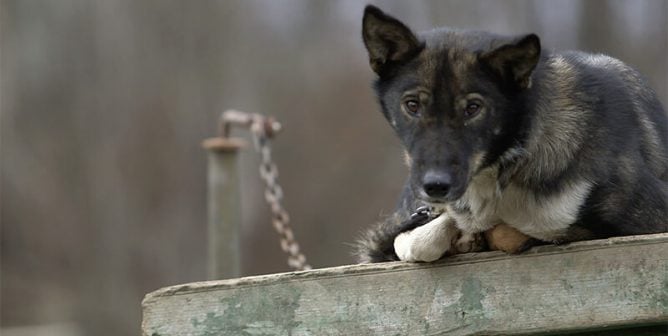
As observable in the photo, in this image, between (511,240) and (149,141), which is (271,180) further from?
(149,141)

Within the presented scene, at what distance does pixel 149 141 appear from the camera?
17672mm

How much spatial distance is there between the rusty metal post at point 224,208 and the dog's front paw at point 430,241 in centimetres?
271

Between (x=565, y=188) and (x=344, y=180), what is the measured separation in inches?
456

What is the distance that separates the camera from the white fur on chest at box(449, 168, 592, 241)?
14.5ft

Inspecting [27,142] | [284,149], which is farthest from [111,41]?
[284,149]

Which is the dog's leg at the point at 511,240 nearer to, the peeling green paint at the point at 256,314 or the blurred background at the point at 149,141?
the peeling green paint at the point at 256,314

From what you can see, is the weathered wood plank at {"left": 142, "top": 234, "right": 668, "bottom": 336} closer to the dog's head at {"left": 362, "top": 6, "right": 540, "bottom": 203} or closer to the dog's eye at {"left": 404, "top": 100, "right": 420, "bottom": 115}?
the dog's head at {"left": 362, "top": 6, "right": 540, "bottom": 203}

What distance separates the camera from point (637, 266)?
14.3 feet

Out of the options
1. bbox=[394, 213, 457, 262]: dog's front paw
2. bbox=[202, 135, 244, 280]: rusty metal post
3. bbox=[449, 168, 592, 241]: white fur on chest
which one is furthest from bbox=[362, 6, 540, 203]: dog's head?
bbox=[202, 135, 244, 280]: rusty metal post

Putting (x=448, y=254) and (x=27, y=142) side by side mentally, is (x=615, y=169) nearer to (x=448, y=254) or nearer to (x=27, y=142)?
(x=448, y=254)

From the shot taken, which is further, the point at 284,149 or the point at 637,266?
the point at 284,149

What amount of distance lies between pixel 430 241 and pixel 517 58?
794 millimetres

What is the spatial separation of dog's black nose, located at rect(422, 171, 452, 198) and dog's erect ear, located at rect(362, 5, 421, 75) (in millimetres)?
529

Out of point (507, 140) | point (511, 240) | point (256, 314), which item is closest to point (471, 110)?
point (507, 140)
